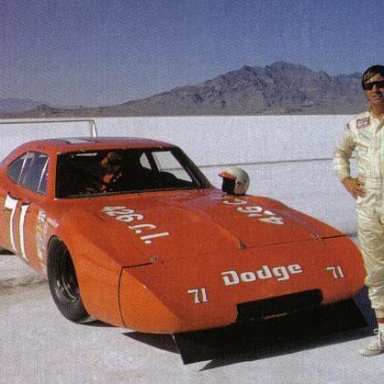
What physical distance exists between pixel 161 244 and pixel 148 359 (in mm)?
647

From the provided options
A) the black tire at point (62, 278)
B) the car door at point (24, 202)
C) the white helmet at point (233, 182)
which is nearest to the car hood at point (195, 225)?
the white helmet at point (233, 182)

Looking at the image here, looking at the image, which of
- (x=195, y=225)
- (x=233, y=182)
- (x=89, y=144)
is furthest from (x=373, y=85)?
(x=89, y=144)

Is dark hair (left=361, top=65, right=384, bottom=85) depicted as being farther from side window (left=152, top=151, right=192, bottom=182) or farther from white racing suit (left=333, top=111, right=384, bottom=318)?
side window (left=152, top=151, right=192, bottom=182)

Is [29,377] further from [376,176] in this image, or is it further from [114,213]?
[376,176]

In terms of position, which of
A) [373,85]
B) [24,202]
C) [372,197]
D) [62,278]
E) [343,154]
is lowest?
[62,278]

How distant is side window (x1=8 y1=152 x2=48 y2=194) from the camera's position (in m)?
5.33

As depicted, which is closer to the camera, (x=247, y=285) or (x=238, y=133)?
(x=247, y=285)

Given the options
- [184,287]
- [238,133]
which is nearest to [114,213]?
[184,287]

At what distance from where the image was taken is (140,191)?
17.1 ft

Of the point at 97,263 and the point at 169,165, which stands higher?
the point at 169,165

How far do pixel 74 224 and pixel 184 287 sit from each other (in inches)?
40.6

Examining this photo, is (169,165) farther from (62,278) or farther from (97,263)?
(97,263)

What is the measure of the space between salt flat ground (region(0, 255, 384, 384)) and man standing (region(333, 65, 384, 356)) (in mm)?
255

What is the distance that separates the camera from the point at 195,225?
4273 mm
